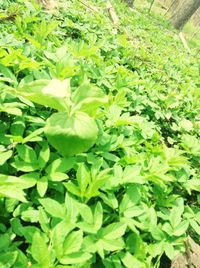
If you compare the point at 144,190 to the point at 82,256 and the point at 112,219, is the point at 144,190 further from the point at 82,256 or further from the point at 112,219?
the point at 82,256

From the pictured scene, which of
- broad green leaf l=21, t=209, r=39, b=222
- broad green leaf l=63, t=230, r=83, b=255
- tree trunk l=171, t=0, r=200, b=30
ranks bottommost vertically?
tree trunk l=171, t=0, r=200, b=30

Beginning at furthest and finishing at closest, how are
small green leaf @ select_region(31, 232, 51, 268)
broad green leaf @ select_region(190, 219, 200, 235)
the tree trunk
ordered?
1. the tree trunk
2. broad green leaf @ select_region(190, 219, 200, 235)
3. small green leaf @ select_region(31, 232, 51, 268)

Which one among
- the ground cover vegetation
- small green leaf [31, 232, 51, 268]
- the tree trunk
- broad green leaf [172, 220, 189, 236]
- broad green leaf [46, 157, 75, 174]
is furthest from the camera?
the tree trunk

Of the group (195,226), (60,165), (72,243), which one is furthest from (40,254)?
(195,226)

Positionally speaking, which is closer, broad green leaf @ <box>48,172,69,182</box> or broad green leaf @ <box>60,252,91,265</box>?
broad green leaf @ <box>60,252,91,265</box>

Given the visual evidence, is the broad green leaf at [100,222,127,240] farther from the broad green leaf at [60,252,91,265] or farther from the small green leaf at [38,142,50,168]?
the small green leaf at [38,142,50,168]

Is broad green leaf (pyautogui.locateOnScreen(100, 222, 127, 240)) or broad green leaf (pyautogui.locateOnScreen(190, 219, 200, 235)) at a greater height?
broad green leaf (pyautogui.locateOnScreen(100, 222, 127, 240))

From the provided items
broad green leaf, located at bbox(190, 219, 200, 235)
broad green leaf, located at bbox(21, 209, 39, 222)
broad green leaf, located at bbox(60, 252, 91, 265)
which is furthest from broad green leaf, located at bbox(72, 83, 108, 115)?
broad green leaf, located at bbox(190, 219, 200, 235)

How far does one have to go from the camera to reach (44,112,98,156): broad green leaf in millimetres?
1324

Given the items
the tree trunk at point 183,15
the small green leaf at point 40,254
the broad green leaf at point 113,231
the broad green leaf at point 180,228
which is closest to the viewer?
the small green leaf at point 40,254

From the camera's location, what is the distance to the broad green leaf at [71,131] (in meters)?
1.32

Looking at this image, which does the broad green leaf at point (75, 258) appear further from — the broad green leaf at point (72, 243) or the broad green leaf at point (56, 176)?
the broad green leaf at point (56, 176)

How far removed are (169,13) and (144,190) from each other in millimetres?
21956

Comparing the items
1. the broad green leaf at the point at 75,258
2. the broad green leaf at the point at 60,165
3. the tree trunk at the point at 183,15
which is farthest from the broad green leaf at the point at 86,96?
the tree trunk at the point at 183,15
